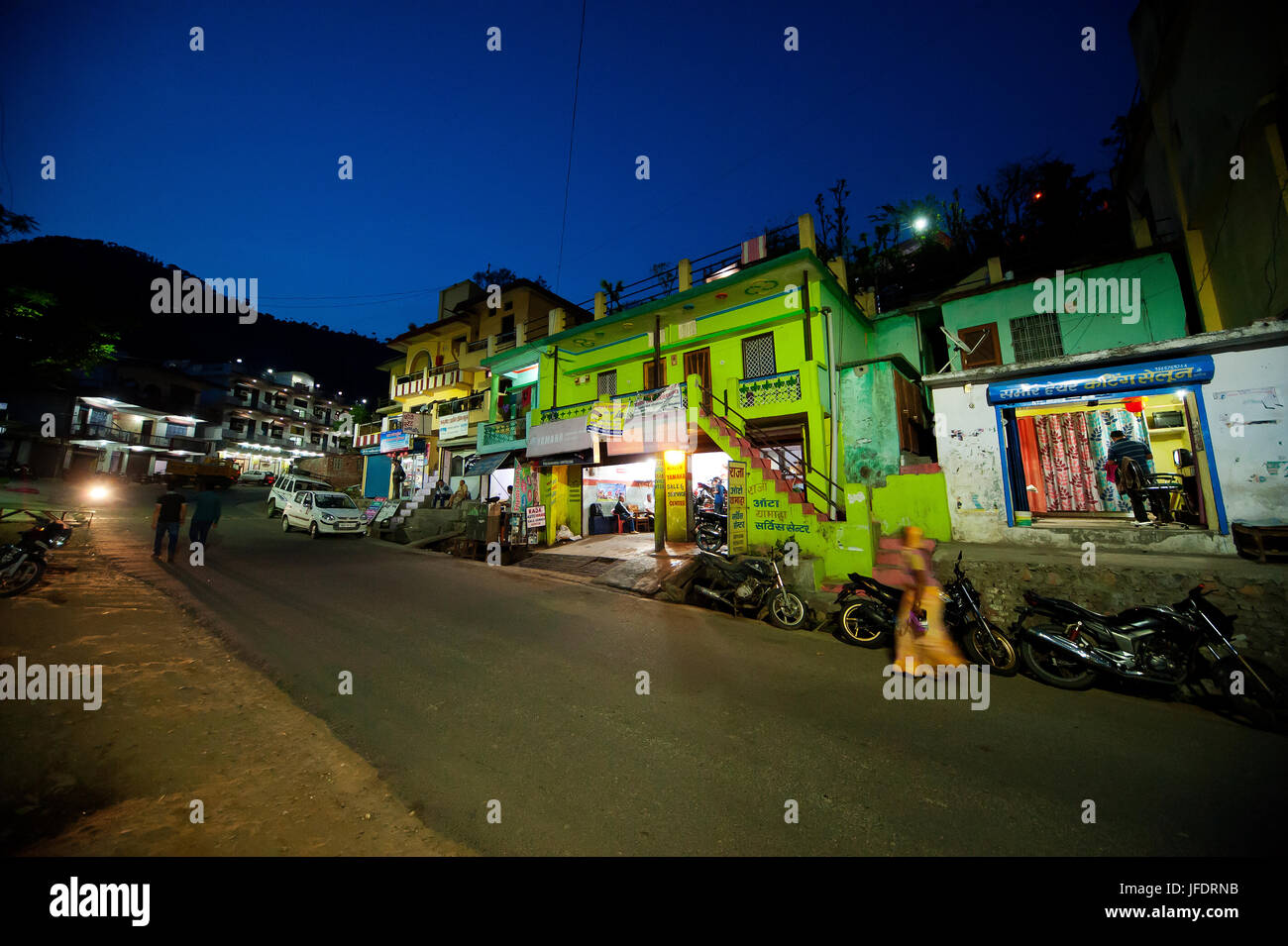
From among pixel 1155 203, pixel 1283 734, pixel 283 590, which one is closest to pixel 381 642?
pixel 283 590

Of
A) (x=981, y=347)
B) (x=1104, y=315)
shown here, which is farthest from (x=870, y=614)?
(x=1104, y=315)

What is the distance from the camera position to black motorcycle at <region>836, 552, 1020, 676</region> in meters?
5.79

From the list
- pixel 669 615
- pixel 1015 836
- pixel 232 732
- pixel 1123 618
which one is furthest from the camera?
pixel 669 615

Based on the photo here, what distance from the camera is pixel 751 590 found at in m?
8.57

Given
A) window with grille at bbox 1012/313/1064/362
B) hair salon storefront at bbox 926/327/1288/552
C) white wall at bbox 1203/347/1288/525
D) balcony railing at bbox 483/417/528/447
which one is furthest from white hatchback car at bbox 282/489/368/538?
window with grille at bbox 1012/313/1064/362

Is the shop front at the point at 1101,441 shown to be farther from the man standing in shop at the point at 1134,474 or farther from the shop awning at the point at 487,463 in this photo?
the shop awning at the point at 487,463

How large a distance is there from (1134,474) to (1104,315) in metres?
6.63

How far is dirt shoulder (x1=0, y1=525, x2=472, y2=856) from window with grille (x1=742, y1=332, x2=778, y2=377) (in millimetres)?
13564

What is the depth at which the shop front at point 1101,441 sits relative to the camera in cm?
754

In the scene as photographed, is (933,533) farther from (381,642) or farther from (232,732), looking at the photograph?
(232,732)

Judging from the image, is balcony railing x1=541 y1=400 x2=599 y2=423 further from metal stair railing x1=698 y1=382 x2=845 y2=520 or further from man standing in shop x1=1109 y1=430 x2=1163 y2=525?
man standing in shop x1=1109 y1=430 x2=1163 y2=525
